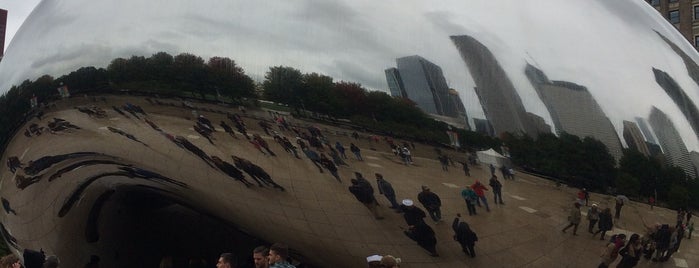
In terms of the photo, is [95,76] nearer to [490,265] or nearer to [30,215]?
[30,215]

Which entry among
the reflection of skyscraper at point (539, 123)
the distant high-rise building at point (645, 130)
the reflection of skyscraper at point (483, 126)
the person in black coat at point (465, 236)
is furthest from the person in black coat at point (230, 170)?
the distant high-rise building at point (645, 130)

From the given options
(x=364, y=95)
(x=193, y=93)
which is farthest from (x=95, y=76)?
(x=364, y=95)

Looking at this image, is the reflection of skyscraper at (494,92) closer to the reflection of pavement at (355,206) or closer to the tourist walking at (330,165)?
the reflection of pavement at (355,206)

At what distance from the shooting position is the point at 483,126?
3.37 meters

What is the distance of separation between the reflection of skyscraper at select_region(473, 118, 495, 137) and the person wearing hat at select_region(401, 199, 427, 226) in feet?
1.91

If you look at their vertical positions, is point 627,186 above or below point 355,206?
above

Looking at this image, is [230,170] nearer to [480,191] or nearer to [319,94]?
[319,94]

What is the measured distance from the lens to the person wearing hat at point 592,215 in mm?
3425

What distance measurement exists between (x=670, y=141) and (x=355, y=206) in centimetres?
198

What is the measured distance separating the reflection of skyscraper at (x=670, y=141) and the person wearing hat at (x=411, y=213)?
4.95 feet

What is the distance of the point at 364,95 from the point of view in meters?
3.50

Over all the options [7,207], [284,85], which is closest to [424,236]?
[284,85]

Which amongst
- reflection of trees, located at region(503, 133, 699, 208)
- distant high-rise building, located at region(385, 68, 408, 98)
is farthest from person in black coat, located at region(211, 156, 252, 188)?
reflection of trees, located at region(503, 133, 699, 208)

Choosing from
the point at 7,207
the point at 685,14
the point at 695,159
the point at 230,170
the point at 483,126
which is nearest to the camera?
the point at 483,126
